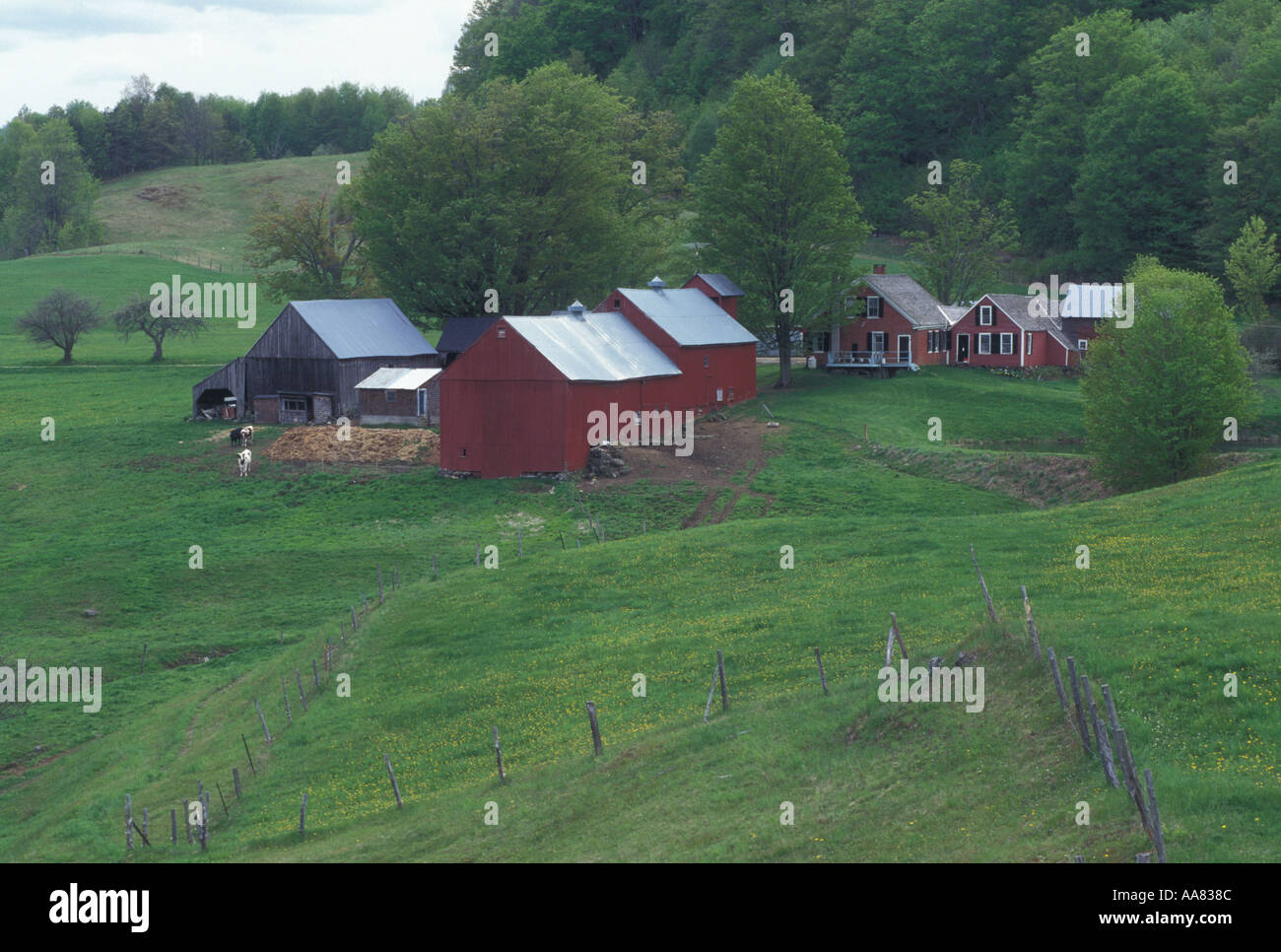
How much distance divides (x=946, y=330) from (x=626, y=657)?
6386cm

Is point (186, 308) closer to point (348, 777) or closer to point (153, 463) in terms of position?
point (153, 463)

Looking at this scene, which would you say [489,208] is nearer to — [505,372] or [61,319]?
[505,372]

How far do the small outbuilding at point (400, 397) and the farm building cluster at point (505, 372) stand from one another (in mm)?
71

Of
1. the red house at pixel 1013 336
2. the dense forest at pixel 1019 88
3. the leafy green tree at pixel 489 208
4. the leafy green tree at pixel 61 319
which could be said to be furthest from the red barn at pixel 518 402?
the dense forest at pixel 1019 88

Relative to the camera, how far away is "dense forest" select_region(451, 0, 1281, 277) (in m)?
106

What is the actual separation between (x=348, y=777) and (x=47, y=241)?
14366cm

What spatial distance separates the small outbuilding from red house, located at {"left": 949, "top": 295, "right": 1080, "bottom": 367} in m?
37.6

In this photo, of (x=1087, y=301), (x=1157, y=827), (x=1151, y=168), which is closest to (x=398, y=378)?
(x=1087, y=301)

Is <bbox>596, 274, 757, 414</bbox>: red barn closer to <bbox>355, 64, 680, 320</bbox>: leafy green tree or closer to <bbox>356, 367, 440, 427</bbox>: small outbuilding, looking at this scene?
<bbox>355, 64, 680, 320</bbox>: leafy green tree

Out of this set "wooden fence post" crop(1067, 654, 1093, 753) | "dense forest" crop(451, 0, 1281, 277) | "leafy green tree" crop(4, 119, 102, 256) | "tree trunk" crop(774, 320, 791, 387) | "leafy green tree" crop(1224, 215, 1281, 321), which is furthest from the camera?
"leafy green tree" crop(4, 119, 102, 256)

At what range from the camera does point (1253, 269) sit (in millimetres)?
93312

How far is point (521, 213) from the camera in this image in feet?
270

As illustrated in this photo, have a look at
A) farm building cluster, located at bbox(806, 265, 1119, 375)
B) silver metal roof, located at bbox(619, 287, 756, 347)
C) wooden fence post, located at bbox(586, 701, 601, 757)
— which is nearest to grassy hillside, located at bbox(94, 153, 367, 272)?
farm building cluster, located at bbox(806, 265, 1119, 375)
